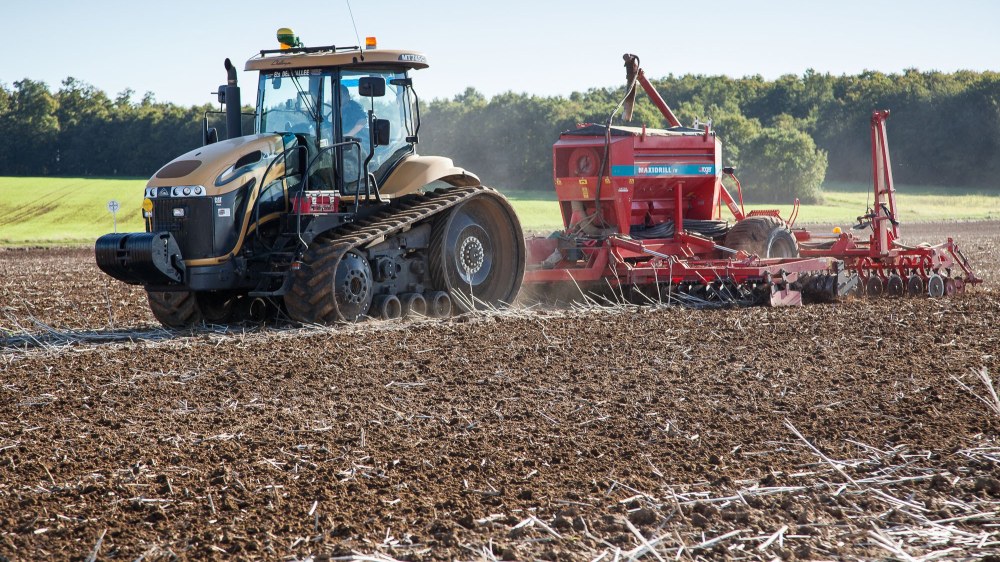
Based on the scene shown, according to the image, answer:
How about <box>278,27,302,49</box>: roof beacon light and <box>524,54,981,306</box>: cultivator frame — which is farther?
<box>524,54,981,306</box>: cultivator frame

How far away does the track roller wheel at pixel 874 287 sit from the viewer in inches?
511

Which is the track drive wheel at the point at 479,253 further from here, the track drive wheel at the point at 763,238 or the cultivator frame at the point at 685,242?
the track drive wheel at the point at 763,238

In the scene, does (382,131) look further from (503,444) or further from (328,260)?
(503,444)

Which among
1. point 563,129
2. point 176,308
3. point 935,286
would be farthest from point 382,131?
point 563,129

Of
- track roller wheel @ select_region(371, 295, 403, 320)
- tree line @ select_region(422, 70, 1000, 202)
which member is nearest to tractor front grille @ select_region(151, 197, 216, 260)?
track roller wheel @ select_region(371, 295, 403, 320)

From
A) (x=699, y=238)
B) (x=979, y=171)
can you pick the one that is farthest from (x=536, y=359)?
(x=979, y=171)

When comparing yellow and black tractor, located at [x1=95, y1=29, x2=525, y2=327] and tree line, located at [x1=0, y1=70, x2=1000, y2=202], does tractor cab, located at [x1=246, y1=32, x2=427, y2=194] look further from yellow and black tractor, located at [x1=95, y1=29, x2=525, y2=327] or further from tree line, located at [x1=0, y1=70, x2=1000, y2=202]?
tree line, located at [x1=0, y1=70, x2=1000, y2=202]

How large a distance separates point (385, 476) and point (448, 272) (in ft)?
20.2

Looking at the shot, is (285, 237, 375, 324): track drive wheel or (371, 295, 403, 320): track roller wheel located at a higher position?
(285, 237, 375, 324): track drive wheel

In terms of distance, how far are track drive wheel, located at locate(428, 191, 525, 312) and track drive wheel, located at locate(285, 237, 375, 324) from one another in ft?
3.90

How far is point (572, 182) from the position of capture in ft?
44.3

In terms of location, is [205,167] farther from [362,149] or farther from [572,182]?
[572,182]

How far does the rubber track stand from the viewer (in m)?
9.60

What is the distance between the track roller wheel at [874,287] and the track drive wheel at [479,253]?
4.45 metres
